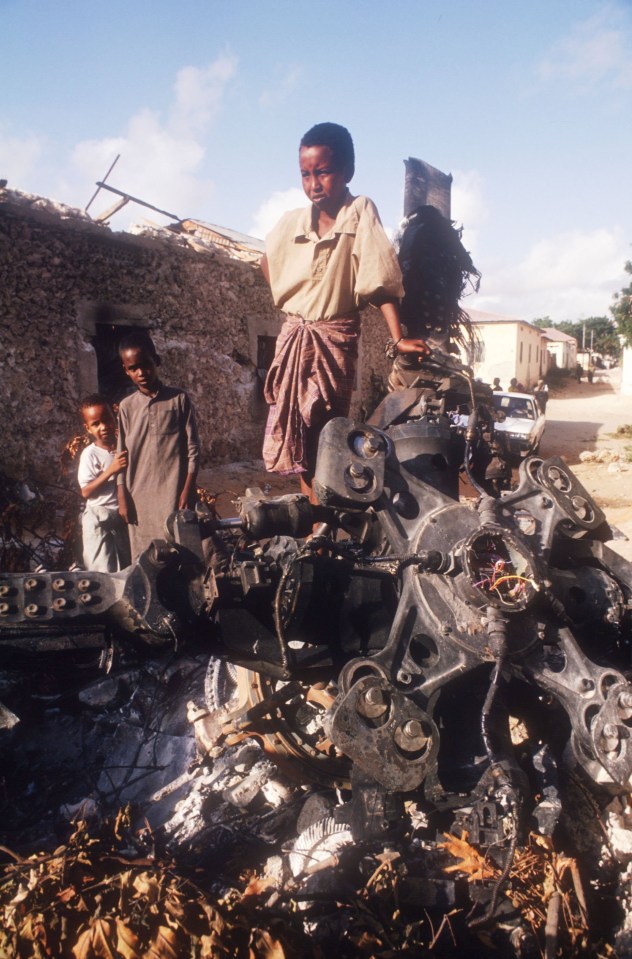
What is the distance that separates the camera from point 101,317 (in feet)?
28.5

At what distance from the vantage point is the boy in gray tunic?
4152 millimetres

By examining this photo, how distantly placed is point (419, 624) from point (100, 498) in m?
3.04

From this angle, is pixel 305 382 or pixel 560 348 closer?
pixel 305 382

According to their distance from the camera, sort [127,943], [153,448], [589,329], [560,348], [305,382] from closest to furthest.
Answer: [127,943] < [305,382] < [153,448] < [560,348] < [589,329]

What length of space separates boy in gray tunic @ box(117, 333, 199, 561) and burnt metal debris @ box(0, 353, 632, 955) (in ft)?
6.09

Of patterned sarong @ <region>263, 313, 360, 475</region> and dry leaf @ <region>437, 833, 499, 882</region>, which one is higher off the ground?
patterned sarong @ <region>263, 313, 360, 475</region>

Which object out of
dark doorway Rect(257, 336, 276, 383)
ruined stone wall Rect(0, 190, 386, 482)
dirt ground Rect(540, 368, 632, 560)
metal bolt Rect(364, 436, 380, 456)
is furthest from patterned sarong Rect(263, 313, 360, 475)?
dark doorway Rect(257, 336, 276, 383)

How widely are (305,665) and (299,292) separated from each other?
82.7 inches

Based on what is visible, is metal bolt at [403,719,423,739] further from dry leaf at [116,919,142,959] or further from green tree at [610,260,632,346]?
green tree at [610,260,632,346]

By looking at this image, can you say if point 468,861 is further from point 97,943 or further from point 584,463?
point 584,463

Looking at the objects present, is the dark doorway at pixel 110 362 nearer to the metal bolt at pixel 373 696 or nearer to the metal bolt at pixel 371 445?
the metal bolt at pixel 371 445

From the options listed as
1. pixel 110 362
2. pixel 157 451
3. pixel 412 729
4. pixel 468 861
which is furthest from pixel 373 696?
pixel 110 362

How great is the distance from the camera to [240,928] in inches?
76.0

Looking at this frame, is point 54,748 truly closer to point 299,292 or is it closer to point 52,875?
point 52,875
